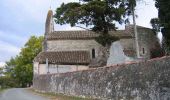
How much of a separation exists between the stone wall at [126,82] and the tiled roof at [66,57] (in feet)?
75.3

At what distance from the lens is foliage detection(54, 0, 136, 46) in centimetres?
3725

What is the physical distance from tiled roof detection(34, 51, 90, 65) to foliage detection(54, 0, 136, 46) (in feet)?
38.2

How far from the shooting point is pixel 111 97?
1906cm

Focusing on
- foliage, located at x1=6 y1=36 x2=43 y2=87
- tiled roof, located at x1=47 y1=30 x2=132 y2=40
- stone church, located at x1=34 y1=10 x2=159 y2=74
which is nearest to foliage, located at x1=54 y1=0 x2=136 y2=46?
stone church, located at x1=34 y1=10 x2=159 y2=74

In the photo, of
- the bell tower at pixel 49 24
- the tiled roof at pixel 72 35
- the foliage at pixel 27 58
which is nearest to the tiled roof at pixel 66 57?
the tiled roof at pixel 72 35

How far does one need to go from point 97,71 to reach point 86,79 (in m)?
2.47

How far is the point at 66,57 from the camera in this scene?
52.6 meters

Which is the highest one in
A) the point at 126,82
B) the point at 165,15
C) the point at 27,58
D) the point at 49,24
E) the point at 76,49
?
the point at 49,24

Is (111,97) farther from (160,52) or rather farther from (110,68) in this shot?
(160,52)

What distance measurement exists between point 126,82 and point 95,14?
73.0 ft

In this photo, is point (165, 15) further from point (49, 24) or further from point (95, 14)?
point (49, 24)

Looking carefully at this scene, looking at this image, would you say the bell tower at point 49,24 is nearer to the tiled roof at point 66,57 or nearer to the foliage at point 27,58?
the tiled roof at point 66,57

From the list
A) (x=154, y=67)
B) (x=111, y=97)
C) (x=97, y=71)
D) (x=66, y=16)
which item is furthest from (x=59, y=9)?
(x=154, y=67)

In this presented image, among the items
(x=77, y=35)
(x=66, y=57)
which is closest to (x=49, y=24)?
(x=77, y=35)
